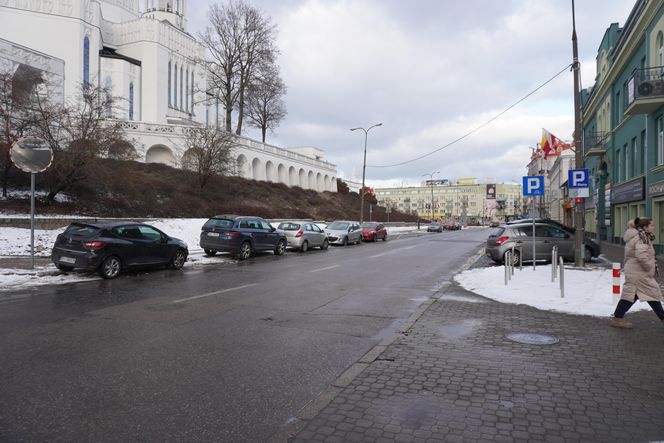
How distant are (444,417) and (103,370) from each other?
139 inches

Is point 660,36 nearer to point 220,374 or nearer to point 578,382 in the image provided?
point 578,382

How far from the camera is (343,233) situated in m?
29.1

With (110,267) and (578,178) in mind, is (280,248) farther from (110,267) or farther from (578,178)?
(578,178)

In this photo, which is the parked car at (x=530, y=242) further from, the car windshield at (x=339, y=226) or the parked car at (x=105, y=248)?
the car windshield at (x=339, y=226)

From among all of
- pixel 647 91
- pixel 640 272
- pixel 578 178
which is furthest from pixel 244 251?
pixel 647 91

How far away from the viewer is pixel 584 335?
6746 mm

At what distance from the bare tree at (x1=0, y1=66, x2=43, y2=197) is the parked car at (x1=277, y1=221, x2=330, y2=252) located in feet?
41.8

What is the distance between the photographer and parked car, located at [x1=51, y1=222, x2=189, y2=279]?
11.9 metres

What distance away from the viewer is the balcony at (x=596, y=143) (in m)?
30.9

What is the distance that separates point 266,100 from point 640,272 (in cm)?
5587

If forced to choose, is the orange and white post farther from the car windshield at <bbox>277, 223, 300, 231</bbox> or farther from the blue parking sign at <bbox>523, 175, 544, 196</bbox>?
the car windshield at <bbox>277, 223, 300, 231</bbox>

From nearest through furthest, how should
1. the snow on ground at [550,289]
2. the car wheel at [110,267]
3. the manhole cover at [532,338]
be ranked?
the manhole cover at [532,338] < the snow on ground at [550,289] < the car wheel at [110,267]

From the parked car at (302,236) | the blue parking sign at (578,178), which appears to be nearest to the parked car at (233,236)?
the parked car at (302,236)

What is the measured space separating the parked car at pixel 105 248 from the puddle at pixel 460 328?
29.9 feet
